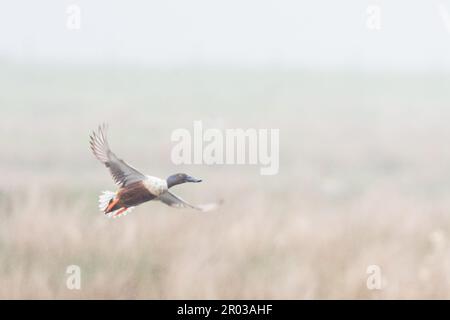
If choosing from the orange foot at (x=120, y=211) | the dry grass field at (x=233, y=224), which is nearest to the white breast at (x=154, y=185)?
the orange foot at (x=120, y=211)

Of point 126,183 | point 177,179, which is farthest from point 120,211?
point 177,179

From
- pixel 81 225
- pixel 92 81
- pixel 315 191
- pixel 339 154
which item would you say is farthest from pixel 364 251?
pixel 92 81

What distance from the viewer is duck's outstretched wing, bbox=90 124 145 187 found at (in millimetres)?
4676

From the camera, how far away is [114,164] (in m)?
4.71

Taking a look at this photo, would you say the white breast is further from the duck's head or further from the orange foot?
the orange foot

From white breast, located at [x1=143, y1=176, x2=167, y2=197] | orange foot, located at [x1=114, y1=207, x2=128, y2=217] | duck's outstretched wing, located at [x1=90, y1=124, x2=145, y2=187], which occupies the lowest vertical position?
orange foot, located at [x1=114, y1=207, x2=128, y2=217]

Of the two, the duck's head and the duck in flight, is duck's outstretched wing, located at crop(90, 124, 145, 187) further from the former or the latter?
the duck's head

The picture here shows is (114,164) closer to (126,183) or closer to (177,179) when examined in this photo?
(126,183)

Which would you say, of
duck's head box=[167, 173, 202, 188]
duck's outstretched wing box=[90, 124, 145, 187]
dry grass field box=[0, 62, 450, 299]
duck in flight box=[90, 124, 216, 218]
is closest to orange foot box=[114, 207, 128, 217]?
duck in flight box=[90, 124, 216, 218]

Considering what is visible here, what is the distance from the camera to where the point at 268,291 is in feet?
20.0

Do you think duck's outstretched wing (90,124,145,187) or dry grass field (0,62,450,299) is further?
dry grass field (0,62,450,299)

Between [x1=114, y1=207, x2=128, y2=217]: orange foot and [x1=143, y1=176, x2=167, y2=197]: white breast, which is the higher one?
[x1=143, y1=176, x2=167, y2=197]: white breast

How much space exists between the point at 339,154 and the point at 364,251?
9385mm

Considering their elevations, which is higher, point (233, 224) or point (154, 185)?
point (233, 224)
